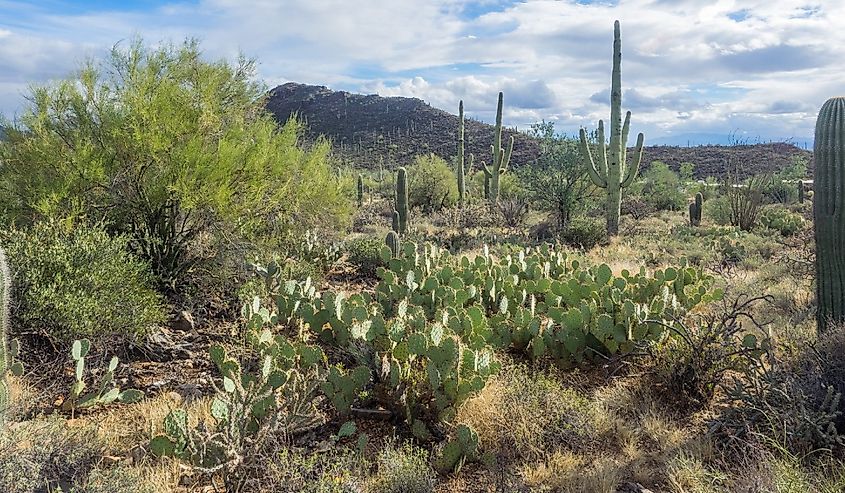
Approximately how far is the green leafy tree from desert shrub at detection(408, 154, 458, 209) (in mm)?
6946

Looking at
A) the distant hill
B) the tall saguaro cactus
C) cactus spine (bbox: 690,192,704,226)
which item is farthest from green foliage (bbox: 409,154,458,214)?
the distant hill

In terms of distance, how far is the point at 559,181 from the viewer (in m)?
17.2

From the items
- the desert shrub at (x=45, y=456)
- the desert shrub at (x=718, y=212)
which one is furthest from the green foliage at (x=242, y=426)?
the desert shrub at (x=718, y=212)

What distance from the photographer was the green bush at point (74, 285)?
5422 mm

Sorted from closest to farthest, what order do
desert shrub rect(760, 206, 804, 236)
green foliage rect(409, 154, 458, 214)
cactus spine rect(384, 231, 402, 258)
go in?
cactus spine rect(384, 231, 402, 258) < desert shrub rect(760, 206, 804, 236) < green foliage rect(409, 154, 458, 214)

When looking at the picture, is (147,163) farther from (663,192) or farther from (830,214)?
(663,192)

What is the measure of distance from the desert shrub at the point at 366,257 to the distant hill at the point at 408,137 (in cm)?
2991

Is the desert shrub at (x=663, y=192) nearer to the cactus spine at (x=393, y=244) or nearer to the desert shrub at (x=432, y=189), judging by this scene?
the desert shrub at (x=432, y=189)

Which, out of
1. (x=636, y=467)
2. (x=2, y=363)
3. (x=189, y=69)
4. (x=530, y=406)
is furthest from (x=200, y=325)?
(x=636, y=467)

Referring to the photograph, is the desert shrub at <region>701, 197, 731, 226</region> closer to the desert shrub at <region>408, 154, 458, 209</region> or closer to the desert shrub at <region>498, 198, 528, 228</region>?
the desert shrub at <region>498, 198, 528, 228</region>

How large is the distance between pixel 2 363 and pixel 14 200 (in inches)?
121

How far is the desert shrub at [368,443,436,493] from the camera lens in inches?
152

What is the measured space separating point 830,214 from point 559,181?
441 inches

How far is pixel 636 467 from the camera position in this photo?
13.8 ft
